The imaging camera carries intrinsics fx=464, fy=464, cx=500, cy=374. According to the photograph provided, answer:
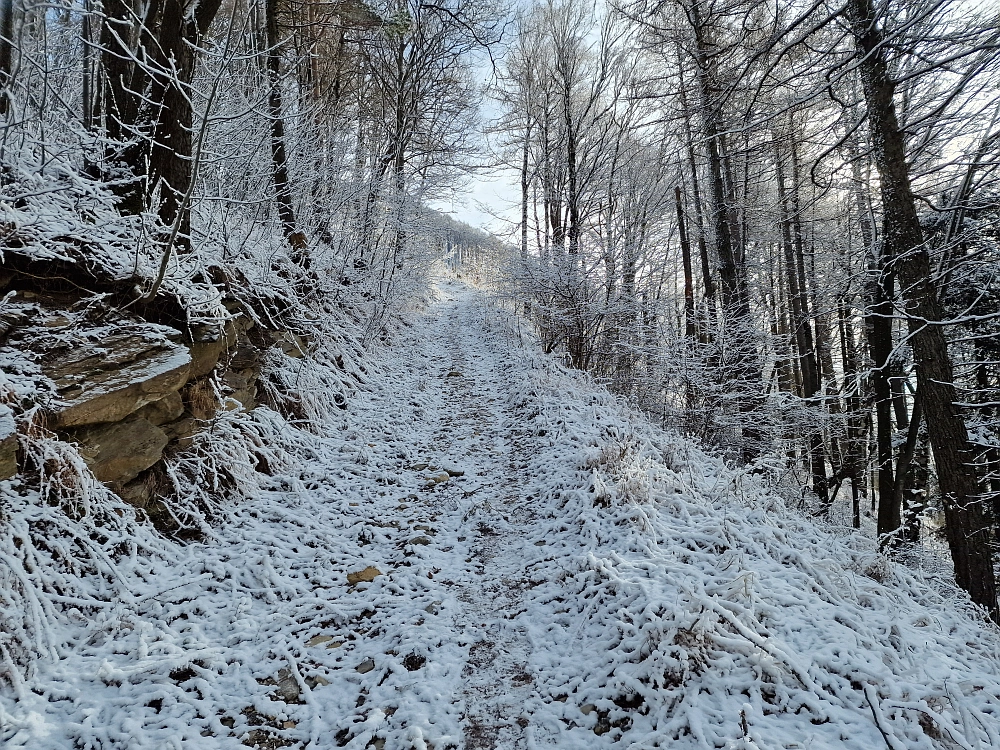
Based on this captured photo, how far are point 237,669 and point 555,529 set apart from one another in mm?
2524

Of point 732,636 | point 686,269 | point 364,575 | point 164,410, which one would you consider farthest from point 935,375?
point 686,269

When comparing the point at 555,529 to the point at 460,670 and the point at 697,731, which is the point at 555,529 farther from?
the point at 697,731

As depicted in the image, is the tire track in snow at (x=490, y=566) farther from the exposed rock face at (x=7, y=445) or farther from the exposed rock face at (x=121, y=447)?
the exposed rock face at (x=7, y=445)

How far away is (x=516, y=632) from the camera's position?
301cm

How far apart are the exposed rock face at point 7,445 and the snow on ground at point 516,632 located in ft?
2.60

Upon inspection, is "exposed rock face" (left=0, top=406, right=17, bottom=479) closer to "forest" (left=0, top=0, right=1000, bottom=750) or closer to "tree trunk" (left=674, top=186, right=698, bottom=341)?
"forest" (left=0, top=0, right=1000, bottom=750)

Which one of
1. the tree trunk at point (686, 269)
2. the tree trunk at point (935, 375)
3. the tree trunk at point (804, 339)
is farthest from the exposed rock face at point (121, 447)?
the tree trunk at point (804, 339)

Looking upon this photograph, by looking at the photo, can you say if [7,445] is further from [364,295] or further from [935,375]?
[364,295]

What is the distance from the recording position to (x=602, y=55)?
1309 cm

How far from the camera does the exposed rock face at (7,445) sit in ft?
8.21

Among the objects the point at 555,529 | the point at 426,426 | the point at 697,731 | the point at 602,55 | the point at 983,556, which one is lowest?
the point at 983,556

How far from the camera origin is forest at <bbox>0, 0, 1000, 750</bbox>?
9.42ft

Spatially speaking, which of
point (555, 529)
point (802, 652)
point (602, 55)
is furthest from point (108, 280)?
point (602, 55)

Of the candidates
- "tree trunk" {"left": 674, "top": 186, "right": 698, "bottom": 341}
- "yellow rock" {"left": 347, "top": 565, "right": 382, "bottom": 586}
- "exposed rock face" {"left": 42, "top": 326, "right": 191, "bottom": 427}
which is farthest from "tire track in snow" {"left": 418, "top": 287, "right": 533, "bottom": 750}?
"tree trunk" {"left": 674, "top": 186, "right": 698, "bottom": 341}
